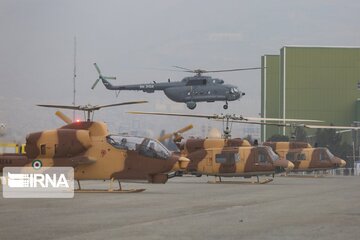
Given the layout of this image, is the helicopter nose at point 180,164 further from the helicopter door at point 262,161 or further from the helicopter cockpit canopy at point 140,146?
the helicopter door at point 262,161

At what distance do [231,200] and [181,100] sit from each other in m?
50.5

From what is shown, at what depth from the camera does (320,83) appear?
→ 148 metres

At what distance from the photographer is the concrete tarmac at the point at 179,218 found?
17.4 m

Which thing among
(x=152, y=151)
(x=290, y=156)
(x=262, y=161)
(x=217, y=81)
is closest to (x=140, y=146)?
(x=152, y=151)

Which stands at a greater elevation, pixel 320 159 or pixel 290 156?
pixel 290 156

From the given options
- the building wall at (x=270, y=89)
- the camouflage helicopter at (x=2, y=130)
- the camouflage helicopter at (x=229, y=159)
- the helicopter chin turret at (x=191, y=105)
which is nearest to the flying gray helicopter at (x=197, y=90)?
the helicopter chin turret at (x=191, y=105)

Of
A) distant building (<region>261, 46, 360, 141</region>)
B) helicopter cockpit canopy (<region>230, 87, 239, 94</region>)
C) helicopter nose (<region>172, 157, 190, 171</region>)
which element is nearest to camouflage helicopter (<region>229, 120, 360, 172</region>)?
helicopter cockpit canopy (<region>230, 87, 239, 94</region>)

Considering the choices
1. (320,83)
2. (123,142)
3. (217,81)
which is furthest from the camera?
(320,83)

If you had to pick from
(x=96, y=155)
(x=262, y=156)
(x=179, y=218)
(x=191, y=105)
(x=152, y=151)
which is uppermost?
(x=191, y=105)

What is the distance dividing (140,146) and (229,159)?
606 inches

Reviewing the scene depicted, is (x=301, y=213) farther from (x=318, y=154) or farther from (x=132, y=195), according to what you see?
(x=318, y=154)

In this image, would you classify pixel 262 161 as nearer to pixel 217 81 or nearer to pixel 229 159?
pixel 229 159

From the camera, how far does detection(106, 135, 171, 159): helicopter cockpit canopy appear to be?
3466 cm

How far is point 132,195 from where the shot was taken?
32.3 m
